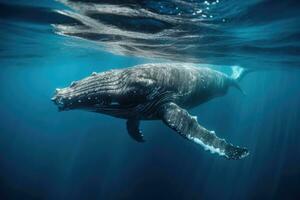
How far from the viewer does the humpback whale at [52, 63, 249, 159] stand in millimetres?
9219

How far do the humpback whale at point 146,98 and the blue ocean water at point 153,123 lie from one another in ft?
9.54

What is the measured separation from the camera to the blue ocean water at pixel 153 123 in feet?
46.5

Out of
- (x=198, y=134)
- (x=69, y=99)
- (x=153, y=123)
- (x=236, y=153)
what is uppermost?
(x=69, y=99)

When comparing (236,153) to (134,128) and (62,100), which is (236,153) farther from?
(62,100)

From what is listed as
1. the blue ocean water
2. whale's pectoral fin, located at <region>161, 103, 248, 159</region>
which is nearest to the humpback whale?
whale's pectoral fin, located at <region>161, 103, 248, 159</region>

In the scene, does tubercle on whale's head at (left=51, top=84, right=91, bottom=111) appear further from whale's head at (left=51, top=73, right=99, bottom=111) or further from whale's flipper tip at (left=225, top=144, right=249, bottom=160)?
whale's flipper tip at (left=225, top=144, right=249, bottom=160)

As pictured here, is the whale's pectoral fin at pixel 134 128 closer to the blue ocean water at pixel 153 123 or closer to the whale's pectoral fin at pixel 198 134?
the whale's pectoral fin at pixel 198 134

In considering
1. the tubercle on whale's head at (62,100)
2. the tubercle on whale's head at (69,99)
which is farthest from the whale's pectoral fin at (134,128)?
the tubercle on whale's head at (62,100)

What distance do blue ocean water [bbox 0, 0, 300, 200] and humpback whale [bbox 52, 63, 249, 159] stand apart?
2.91m

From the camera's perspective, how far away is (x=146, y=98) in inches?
418

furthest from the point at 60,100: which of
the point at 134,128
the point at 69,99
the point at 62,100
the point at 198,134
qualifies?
the point at 134,128

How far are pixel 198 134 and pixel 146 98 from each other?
7.08 ft

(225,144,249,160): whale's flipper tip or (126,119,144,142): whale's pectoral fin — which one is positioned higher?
(225,144,249,160): whale's flipper tip

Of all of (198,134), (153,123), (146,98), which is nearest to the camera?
(198,134)
